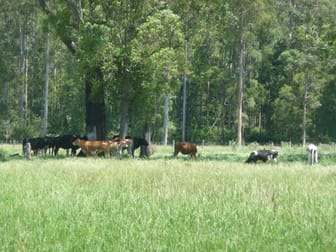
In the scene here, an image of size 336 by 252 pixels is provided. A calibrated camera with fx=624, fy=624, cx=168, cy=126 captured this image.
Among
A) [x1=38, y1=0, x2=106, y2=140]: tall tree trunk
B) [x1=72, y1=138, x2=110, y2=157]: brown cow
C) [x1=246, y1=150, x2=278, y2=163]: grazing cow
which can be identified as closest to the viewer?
[x1=246, y1=150, x2=278, y2=163]: grazing cow

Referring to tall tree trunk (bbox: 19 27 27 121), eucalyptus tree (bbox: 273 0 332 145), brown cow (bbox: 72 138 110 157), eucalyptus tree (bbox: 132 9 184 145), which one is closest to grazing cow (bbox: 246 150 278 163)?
eucalyptus tree (bbox: 132 9 184 145)

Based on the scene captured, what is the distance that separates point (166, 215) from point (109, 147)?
732 inches

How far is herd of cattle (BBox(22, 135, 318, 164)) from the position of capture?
2455 centimetres

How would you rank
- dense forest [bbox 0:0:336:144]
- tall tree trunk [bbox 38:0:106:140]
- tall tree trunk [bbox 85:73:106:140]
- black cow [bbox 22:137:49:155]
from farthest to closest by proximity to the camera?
dense forest [bbox 0:0:336:144] → black cow [bbox 22:137:49:155] → tall tree trunk [bbox 85:73:106:140] → tall tree trunk [bbox 38:0:106:140]

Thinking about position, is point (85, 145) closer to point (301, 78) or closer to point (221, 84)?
point (301, 78)

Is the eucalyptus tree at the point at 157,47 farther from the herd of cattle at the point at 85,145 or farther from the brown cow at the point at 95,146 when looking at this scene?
the brown cow at the point at 95,146

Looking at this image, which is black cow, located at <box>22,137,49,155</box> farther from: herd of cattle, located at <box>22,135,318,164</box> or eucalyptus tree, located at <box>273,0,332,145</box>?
eucalyptus tree, located at <box>273,0,332,145</box>

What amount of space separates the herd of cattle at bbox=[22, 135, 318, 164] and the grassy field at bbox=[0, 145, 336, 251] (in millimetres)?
11670

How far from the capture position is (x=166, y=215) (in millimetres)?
8375

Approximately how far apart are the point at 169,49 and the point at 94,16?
3574mm

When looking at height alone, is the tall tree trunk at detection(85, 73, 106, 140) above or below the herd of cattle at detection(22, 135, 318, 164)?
above

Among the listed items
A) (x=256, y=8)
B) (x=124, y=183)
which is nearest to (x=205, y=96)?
(x=256, y=8)

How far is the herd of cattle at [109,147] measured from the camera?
80.5ft

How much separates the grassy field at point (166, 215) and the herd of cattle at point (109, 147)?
11670 millimetres
